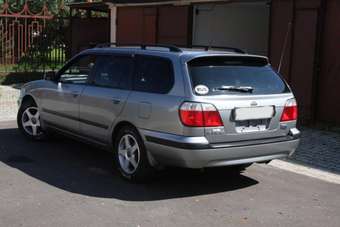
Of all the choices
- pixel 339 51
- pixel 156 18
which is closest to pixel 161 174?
pixel 339 51

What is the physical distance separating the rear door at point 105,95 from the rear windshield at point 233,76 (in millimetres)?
997

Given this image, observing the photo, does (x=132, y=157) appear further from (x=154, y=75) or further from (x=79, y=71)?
(x=79, y=71)

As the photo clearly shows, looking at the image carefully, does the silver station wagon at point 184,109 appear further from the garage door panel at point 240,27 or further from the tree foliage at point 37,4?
the tree foliage at point 37,4

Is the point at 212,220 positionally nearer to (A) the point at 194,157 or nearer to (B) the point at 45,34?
(A) the point at 194,157

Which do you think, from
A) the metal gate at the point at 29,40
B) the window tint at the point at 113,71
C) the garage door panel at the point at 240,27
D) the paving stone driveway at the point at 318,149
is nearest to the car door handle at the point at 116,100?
the window tint at the point at 113,71

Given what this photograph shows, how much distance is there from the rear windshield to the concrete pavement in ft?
3.74

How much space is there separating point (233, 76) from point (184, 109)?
797mm

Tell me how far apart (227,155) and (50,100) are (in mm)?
3263

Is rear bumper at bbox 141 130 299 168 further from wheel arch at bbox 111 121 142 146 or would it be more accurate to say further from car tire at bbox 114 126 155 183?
wheel arch at bbox 111 121 142 146

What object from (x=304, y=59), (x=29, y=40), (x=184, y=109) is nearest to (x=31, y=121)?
(x=184, y=109)

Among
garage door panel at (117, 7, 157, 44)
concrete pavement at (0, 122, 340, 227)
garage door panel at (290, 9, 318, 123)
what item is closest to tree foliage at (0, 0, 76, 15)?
garage door panel at (117, 7, 157, 44)

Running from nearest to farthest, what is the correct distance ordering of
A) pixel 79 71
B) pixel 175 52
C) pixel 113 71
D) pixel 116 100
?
pixel 175 52 < pixel 116 100 < pixel 113 71 < pixel 79 71

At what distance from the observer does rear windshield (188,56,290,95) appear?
605 cm

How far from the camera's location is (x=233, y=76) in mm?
6281
